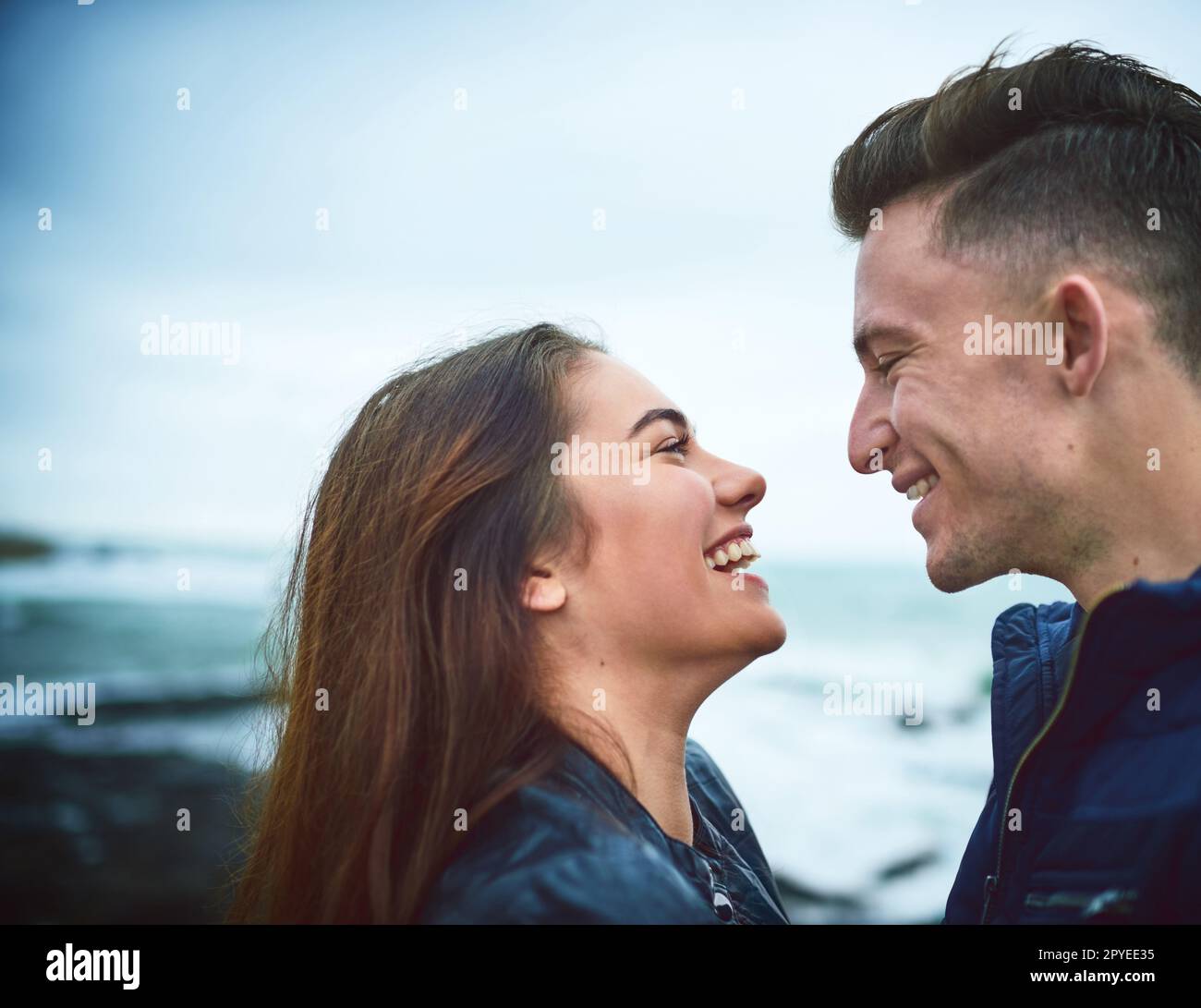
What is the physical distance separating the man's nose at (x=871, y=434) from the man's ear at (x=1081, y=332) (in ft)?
1.86

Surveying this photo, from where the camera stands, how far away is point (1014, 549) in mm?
2771

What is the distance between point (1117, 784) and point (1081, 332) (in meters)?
1.11

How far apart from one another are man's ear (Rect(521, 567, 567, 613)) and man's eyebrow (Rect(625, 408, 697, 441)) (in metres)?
0.45

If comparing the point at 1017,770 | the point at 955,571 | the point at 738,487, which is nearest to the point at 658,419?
the point at 738,487

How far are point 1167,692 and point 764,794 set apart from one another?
491 inches

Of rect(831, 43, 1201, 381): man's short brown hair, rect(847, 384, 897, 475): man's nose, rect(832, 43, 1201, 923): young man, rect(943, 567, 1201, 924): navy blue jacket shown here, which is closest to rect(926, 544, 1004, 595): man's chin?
rect(832, 43, 1201, 923): young man

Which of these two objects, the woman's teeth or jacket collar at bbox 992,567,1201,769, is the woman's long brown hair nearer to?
the woman's teeth

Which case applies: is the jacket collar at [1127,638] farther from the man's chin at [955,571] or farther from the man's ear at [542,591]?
the man's ear at [542,591]

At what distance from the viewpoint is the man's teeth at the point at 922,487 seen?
293cm

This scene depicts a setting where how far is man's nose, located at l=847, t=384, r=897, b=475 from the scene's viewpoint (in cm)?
304

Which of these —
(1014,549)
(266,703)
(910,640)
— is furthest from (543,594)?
(910,640)

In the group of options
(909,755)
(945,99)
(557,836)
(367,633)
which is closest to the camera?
(557,836)

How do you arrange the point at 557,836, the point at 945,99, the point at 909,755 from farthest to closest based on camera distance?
the point at 909,755
the point at 945,99
the point at 557,836
